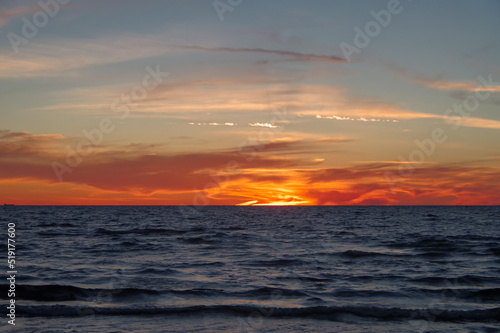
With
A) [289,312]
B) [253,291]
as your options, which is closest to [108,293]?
[253,291]

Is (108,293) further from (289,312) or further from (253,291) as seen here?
(289,312)

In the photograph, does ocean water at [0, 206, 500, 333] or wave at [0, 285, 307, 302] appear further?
wave at [0, 285, 307, 302]

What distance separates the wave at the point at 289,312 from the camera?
1563cm

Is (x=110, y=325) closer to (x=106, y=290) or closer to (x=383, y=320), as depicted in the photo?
(x=106, y=290)

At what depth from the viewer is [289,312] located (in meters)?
16.1

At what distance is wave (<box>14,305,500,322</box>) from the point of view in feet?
51.3
